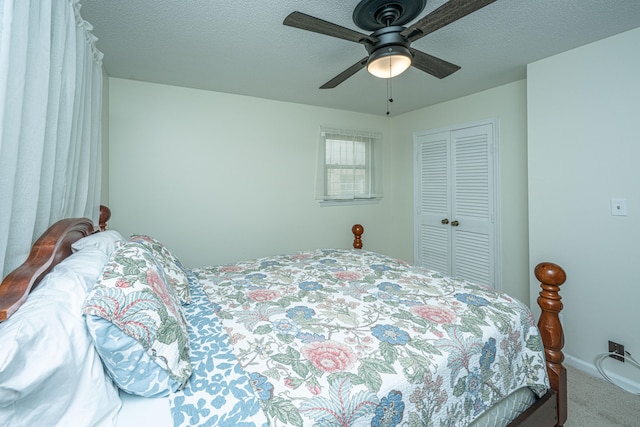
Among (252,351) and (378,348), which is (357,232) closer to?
(378,348)

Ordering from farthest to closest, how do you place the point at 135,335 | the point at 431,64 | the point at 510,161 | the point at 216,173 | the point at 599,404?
the point at 216,173, the point at 510,161, the point at 599,404, the point at 431,64, the point at 135,335

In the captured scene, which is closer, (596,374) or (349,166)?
(596,374)

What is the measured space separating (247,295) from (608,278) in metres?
2.55

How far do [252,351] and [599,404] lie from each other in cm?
232

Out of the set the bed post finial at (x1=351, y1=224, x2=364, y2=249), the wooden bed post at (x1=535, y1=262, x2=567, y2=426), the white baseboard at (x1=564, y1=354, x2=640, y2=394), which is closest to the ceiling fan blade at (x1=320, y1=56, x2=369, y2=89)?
the wooden bed post at (x1=535, y1=262, x2=567, y2=426)

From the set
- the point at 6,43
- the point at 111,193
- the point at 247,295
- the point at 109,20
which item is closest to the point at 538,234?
the point at 247,295

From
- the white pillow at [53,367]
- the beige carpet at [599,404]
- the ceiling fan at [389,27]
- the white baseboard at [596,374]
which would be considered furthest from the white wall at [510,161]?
the white pillow at [53,367]

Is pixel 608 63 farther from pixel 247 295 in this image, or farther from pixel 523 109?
pixel 247 295

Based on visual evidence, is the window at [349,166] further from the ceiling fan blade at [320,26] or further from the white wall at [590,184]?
the ceiling fan blade at [320,26]

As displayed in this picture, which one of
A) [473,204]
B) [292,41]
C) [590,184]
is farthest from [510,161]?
[292,41]

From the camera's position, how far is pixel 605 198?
2.09 metres

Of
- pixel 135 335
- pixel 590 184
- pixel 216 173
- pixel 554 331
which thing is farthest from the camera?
pixel 216 173

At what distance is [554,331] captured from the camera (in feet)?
4.93

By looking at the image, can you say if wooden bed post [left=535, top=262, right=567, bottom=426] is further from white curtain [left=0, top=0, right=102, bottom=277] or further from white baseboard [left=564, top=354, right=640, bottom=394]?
white curtain [left=0, top=0, right=102, bottom=277]
